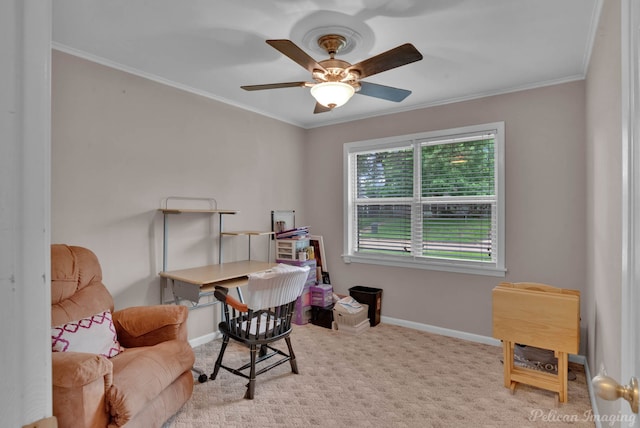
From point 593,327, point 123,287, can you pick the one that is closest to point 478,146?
point 593,327

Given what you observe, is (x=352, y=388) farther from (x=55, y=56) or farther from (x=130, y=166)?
(x=55, y=56)

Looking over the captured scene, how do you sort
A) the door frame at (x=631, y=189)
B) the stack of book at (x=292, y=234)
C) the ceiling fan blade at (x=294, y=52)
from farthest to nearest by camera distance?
1. the stack of book at (x=292, y=234)
2. the ceiling fan blade at (x=294, y=52)
3. the door frame at (x=631, y=189)

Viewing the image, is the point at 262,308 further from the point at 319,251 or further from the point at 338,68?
the point at 319,251

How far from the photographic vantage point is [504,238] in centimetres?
323

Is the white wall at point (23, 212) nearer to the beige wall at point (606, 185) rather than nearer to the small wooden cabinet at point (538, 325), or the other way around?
the beige wall at point (606, 185)

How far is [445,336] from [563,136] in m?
2.17

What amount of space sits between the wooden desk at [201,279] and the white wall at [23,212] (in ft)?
7.53

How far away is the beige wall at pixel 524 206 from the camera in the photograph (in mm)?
2912

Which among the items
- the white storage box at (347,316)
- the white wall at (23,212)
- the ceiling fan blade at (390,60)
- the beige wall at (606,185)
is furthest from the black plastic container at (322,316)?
the white wall at (23,212)

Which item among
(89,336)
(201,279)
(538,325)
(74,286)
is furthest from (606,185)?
(74,286)

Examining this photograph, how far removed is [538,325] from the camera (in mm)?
2383

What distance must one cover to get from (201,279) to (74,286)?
83cm

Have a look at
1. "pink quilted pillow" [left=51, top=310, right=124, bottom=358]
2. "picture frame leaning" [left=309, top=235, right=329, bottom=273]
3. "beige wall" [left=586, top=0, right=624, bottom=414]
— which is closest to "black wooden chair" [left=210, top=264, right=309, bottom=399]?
"pink quilted pillow" [left=51, top=310, right=124, bottom=358]

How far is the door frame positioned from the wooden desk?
8.12 ft
